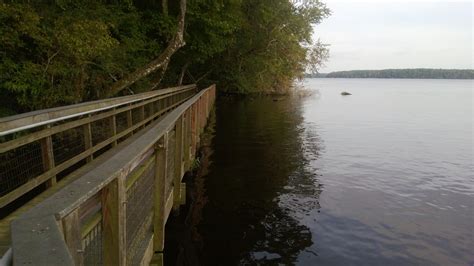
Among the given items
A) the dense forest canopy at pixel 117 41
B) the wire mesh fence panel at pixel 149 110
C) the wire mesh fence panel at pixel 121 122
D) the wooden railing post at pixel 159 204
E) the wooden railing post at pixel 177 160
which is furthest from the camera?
the wire mesh fence panel at pixel 149 110

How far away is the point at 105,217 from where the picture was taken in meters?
2.64

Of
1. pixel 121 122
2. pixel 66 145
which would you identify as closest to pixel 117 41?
pixel 121 122

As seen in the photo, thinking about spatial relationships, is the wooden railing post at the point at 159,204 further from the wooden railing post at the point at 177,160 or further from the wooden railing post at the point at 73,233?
the wooden railing post at the point at 73,233

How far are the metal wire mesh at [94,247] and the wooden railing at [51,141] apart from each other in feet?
5.38

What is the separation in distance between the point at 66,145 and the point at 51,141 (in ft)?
8.56

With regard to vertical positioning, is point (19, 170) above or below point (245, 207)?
above

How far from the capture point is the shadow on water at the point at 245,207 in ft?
21.0

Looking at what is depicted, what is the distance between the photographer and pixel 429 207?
29.2ft

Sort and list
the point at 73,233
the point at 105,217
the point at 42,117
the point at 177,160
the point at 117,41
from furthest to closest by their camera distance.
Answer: the point at 117,41 → the point at 177,160 → the point at 42,117 → the point at 105,217 → the point at 73,233

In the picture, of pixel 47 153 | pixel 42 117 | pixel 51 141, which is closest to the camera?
pixel 42 117

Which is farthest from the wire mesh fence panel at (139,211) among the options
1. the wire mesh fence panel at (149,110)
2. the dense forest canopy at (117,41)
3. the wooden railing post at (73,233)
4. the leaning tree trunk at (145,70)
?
the leaning tree trunk at (145,70)

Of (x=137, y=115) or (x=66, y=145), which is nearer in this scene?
(x=66, y=145)

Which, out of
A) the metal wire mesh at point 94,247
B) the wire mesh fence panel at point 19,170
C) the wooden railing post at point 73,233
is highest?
the wooden railing post at point 73,233

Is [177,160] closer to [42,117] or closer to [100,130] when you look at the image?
[100,130]
